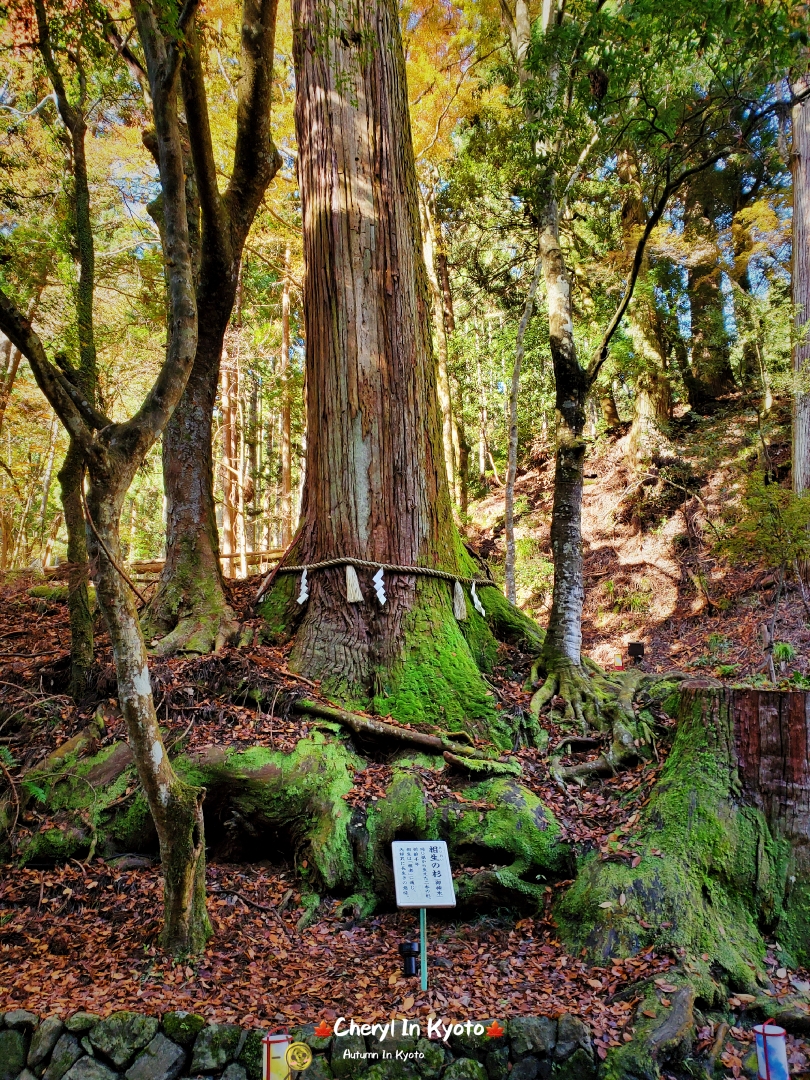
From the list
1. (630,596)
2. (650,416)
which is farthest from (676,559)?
(650,416)

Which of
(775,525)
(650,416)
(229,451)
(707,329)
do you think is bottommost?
(775,525)

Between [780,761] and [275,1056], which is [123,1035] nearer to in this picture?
[275,1056]

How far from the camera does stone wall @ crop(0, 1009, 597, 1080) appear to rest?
2.36 metres

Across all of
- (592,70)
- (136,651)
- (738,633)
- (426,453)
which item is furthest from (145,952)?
(738,633)

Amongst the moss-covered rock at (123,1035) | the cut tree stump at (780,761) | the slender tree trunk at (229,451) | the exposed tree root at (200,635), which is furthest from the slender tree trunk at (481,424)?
the moss-covered rock at (123,1035)

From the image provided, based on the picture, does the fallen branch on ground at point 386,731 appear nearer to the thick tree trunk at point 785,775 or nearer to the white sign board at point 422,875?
the white sign board at point 422,875

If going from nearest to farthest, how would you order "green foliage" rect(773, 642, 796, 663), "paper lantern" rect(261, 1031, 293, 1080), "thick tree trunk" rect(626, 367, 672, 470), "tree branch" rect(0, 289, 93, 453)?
"paper lantern" rect(261, 1031, 293, 1080) < "tree branch" rect(0, 289, 93, 453) < "green foliage" rect(773, 642, 796, 663) < "thick tree trunk" rect(626, 367, 672, 470)

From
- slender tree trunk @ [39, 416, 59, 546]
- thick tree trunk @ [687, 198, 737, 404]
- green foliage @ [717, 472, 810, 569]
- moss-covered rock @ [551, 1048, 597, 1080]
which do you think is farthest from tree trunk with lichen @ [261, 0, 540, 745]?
slender tree trunk @ [39, 416, 59, 546]

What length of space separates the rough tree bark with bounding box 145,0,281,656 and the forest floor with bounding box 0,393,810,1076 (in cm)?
38

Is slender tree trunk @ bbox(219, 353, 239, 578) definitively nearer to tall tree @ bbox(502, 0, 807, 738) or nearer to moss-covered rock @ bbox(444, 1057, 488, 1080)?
tall tree @ bbox(502, 0, 807, 738)

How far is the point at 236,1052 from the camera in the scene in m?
2.42

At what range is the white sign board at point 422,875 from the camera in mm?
2822

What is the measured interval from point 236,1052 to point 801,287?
1175cm

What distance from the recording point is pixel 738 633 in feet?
28.6
